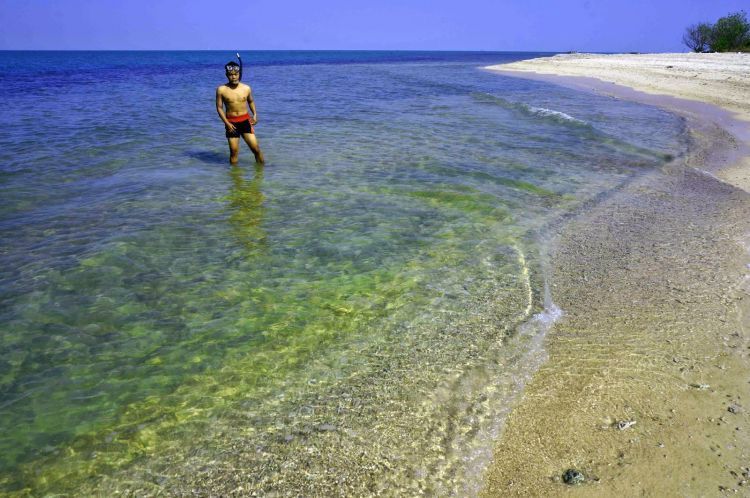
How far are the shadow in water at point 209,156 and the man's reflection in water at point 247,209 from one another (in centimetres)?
110

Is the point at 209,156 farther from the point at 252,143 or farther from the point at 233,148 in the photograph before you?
the point at 252,143

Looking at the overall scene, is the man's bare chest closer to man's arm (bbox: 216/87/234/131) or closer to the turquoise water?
man's arm (bbox: 216/87/234/131)

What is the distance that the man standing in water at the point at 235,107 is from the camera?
Answer: 386 inches

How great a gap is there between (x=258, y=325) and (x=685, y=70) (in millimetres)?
40878

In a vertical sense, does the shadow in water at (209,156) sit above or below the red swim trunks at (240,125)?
below

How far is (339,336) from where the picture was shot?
14.7ft

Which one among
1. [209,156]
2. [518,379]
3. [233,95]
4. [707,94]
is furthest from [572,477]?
[707,94]

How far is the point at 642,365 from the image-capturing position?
3.93 metres

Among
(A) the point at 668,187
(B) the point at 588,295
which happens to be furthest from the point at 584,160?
(B) the point at 588,295

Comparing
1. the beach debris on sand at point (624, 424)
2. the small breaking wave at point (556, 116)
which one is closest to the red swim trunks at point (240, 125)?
the beach debris on sand at point (624, 424)

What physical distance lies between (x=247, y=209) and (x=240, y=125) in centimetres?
321

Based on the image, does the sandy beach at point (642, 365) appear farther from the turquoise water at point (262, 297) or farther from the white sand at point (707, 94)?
the white sand at point (707, 94)

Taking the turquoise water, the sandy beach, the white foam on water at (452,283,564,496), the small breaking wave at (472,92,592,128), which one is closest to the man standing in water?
the turquoise water

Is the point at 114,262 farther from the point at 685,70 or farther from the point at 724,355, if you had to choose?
the point at 685,70
